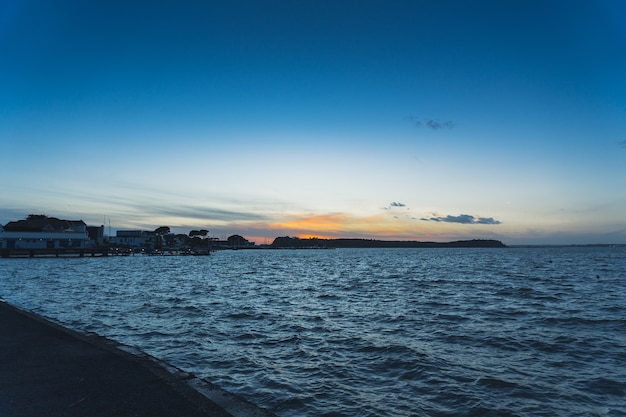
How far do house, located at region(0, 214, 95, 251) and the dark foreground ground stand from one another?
116 metres

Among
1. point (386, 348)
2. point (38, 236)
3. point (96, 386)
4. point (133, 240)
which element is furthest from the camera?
point (133, 240)

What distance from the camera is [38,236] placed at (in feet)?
369

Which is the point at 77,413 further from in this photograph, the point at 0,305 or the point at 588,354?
the point at 588,354

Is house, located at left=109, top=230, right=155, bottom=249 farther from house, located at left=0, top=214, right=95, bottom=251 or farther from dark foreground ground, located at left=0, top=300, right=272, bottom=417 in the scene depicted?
dark foreground ground, located at left=0, top=300, right=272, bottom=417

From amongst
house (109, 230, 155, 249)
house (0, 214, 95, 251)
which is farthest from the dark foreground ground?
house (109, 230, 155, 249)

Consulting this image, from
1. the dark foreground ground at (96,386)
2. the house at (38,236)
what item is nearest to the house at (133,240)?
the house at (38,236)

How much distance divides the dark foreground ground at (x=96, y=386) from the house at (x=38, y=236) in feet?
380

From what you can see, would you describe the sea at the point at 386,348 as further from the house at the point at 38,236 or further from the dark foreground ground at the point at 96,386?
the house at the point at 38,236

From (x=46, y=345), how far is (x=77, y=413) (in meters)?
5.77

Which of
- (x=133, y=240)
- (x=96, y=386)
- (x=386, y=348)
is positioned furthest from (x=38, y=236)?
(x=96, y=386)

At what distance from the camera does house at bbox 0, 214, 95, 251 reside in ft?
353

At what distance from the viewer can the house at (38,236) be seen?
108 m

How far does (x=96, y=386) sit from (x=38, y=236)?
416 feet

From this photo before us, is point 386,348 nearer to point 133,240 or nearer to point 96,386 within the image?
point 96,386
